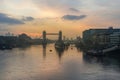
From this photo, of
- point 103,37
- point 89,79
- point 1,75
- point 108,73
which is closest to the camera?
point 89,79

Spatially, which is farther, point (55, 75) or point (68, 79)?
point (55, 75)

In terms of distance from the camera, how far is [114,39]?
70250 millimetres

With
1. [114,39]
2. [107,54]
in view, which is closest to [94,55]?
[107,54]

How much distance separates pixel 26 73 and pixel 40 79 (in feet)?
10.9

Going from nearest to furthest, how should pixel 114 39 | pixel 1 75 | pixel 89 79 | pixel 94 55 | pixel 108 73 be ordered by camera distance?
1. pixel 89 79
2. pixel 1 75
3. pixel 108 73
4. pixel 94 55
5. pixel 114 39

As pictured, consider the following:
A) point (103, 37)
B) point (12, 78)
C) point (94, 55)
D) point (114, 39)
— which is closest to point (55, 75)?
point (12, 78)

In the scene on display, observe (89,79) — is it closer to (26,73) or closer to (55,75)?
(55,75)

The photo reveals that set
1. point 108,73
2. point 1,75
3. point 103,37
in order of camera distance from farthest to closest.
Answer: point 103,37
point 108,73
point 1,75

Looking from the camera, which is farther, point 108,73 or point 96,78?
point 108,73

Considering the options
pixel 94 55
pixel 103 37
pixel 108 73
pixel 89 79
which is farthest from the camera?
pixel 103 37

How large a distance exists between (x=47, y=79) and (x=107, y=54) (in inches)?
1055

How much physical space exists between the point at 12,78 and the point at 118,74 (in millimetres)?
9231

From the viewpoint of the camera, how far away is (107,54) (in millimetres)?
50094

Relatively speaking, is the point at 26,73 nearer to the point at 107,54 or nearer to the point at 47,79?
the point at 47,79
